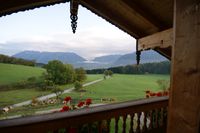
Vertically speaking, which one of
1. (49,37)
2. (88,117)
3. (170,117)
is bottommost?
(88,117)

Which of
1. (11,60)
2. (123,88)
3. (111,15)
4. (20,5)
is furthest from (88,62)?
(20,5)

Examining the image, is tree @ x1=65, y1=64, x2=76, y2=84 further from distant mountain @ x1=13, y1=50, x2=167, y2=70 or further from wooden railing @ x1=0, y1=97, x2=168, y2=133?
wooden railing @ x1=0, y1=97, x2=168, y2=133

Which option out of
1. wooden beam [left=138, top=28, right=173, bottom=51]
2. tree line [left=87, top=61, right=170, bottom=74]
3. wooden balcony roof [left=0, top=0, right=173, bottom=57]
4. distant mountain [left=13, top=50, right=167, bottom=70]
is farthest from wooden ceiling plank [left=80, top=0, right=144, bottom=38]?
tree line [left=87, top=61, right=170, bottom=74]

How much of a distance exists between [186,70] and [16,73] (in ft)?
39.5

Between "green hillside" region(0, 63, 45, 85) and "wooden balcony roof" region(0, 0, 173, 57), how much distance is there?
829 cm

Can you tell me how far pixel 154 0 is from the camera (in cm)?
291

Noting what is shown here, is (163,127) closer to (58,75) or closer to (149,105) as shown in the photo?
(149,105)

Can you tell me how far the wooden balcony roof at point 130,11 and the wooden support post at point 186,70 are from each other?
5.13 feet

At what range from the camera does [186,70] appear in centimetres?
132

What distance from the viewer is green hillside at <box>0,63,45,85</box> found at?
11.4 meters

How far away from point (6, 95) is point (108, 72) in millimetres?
5389

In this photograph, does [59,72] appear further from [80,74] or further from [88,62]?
[88,62]

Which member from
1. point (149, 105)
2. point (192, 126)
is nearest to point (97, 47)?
point (149, 105)

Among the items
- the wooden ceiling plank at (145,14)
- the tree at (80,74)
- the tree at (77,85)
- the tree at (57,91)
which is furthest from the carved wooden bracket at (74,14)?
the tree at (57,91)
